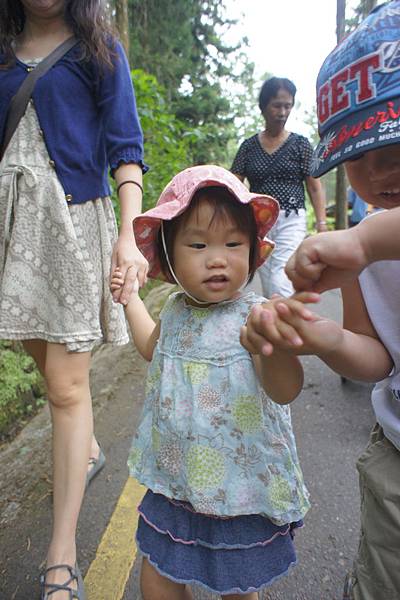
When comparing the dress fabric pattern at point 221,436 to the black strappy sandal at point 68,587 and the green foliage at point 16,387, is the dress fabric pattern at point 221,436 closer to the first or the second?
the black strappy sandal at point 68,587

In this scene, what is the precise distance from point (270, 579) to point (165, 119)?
5686 millimetres

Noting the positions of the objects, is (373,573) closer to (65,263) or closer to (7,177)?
(65,263)

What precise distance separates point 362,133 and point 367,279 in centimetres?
39

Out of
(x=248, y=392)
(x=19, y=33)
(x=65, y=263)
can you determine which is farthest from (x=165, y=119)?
(x=248, y=392)

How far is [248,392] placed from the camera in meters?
1.22

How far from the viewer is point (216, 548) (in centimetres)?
125

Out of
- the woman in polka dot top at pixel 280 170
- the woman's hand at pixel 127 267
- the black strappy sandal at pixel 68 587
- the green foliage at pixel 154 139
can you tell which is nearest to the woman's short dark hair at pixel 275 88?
the woman in polka dot top at pixel 280 170

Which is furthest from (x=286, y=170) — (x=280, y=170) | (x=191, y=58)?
(x=191, y=58)

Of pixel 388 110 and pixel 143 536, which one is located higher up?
pixel 388 110

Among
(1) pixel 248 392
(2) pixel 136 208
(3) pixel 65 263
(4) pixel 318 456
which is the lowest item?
(4) pixel 318 456

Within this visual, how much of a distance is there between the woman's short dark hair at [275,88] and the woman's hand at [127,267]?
2672 millimetres

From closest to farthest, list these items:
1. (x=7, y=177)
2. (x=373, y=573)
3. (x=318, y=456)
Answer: (x=373, y=573), (x=7, y=177), (x=318, y=456)

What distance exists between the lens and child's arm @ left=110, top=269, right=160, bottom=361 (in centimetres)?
146

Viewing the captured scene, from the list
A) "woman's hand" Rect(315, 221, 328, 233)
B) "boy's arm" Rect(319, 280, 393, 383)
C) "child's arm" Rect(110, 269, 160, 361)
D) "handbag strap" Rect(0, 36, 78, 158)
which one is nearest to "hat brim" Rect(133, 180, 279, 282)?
"child's arm" Rect(110, 269, 160, 361)
